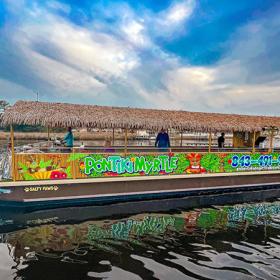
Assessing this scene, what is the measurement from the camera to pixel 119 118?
10.5 meters

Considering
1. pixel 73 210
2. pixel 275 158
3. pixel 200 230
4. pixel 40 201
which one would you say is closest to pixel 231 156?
pixel 275 158

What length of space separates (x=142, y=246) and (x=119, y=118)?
487 centimetres

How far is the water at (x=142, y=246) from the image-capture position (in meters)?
5.84

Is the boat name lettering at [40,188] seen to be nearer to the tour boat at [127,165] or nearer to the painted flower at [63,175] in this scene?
the tour boat at [127,165]

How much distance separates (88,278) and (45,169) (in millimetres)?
4883

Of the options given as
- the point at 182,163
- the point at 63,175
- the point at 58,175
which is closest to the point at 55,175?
the point at 58,175

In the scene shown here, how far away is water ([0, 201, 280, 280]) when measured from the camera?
5.84 metres

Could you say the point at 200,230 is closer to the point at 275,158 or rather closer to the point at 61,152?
the point at 61,152

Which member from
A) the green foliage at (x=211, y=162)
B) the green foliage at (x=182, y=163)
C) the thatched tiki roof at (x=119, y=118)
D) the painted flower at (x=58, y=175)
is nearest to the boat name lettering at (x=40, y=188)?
the painted flower at (x=58, y=175)

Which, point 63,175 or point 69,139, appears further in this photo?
point 69,139

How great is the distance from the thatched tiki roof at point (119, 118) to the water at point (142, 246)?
302 cm

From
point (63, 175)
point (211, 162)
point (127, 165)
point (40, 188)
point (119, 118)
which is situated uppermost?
point (119, 118)

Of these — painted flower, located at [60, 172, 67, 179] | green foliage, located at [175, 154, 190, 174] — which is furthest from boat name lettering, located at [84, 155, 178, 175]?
painted flower, located at [60, 172, 67, 179]

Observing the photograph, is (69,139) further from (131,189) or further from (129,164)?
(131,189)
